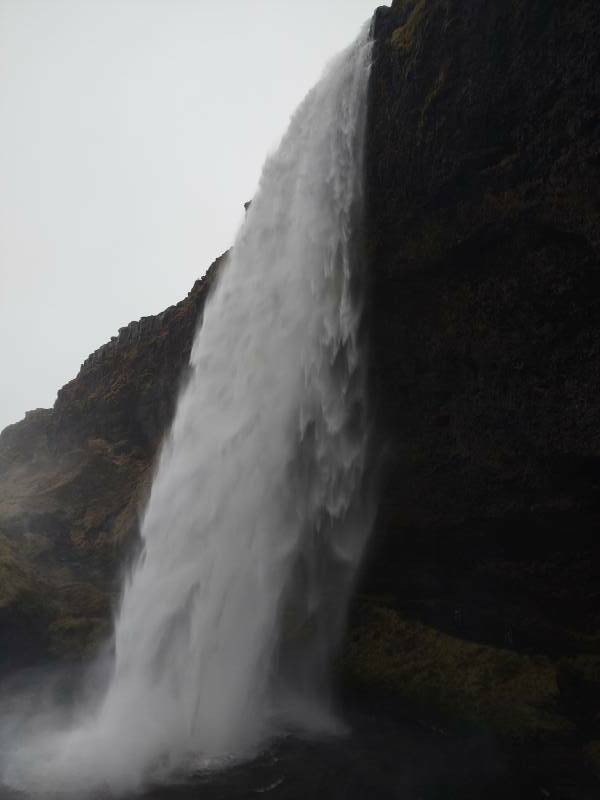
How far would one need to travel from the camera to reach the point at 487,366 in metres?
11.5

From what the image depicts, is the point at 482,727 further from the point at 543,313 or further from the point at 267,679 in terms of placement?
the point at 543,313

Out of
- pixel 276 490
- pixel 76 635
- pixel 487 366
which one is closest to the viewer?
pixel 487 366

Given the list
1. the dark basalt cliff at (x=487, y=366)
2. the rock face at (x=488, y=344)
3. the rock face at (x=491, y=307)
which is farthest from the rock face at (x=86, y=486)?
the rock face at (x=491, y=307)

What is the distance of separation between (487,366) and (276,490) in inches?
224

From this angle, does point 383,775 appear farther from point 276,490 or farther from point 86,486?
point 86,486

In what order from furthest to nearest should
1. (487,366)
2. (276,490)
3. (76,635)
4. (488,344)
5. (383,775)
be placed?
(76,635) → (276,490) → (487,366) → (488,344) → (383,775)

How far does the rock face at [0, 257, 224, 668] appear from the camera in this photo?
1775 cm

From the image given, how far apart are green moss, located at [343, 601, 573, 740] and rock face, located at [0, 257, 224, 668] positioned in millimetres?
8719

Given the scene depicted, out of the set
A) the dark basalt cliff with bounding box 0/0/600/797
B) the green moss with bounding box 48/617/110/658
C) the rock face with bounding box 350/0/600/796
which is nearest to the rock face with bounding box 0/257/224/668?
the green moss with bounding box 48/617/110/658

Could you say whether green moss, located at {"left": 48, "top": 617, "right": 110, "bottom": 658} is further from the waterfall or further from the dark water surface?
the dark water surface

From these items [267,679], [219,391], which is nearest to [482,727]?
[267,679]

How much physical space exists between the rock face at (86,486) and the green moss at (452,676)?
8.72 m

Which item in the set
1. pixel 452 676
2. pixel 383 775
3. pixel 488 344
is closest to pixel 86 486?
pixel 452 676

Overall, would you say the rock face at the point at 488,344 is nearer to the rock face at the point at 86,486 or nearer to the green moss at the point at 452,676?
the green moss at the point at 452,676
